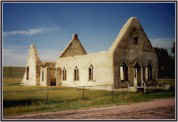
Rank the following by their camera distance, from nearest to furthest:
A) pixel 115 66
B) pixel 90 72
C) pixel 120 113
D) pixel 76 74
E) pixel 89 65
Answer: pixel 120 113
pixel 115 66
pixel 89 65
pixel 90 72
pixel 76 74

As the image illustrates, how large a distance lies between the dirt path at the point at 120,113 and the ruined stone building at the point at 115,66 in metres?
4.96

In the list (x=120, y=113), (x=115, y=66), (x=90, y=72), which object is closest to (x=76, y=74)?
(x=90, y=72)

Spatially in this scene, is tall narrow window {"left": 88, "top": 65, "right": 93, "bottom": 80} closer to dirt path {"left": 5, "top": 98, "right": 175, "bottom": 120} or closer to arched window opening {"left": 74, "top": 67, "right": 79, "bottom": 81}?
arched window opening {"left": 74, "top": 67, "right": 79, "bottom": 81}

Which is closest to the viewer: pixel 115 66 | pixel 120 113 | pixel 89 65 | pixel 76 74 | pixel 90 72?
pixel 120 113

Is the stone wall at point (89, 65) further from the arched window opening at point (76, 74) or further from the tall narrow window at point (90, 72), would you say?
the arched window opening at point (76, 74)

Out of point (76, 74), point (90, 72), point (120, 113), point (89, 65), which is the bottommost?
point (120, 113)

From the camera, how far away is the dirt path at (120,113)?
9.93 m

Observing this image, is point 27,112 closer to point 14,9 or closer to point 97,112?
point 97,112

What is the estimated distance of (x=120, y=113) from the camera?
10.6m

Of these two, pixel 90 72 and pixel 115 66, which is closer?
pixel 115 66

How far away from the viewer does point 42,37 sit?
13.1 metres

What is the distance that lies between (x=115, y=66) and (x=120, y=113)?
25.2 ft

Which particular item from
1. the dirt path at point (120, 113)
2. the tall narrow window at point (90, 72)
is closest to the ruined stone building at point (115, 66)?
the tall narrow window at point (90, 72)

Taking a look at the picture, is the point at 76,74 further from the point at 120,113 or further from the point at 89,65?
the point at 120,113
